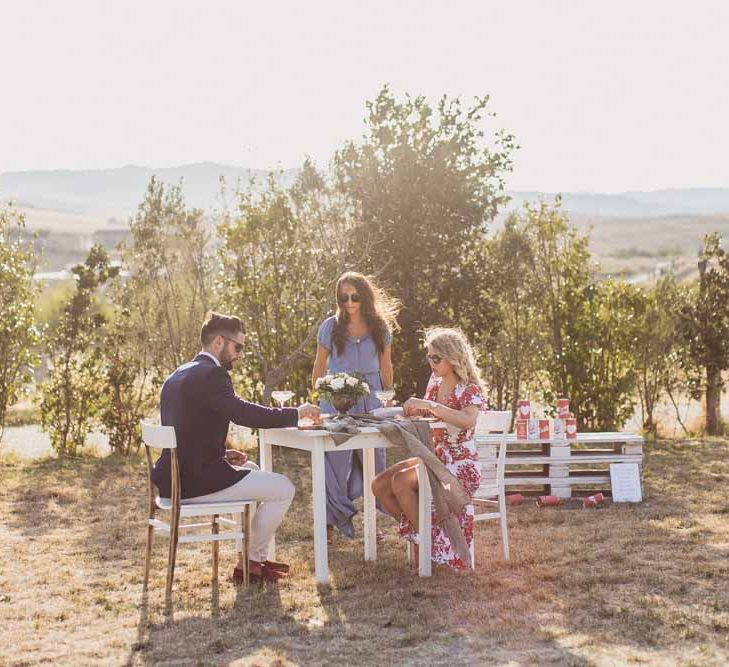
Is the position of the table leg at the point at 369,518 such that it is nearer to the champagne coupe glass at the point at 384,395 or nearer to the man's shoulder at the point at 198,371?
the champagne coupe glass at the point at 384,395

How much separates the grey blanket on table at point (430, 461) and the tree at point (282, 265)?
5.10 m

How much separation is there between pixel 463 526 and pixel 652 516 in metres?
2.09

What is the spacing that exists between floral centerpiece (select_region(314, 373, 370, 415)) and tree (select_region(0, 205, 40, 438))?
621cm

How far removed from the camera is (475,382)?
6.19 meters

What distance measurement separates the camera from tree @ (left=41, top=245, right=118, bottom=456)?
11.6 m

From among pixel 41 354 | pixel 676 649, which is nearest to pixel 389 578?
pixel 676 649

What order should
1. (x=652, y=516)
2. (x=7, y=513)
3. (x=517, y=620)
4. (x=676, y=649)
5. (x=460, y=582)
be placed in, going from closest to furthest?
(x=676, y=649), (x=517, y=620), (x=460, y=582), (x=652, y=516), (x=7, y=513)

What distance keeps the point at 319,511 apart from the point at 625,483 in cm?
333

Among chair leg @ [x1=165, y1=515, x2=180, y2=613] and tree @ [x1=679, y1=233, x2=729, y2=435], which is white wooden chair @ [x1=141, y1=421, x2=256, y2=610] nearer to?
chair leg @ [x1=165, y1=515, x2=180, y2=613]

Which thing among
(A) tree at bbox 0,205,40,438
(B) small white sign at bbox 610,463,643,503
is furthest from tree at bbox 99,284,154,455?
(B) small white sign at bbox 610,463,643,503

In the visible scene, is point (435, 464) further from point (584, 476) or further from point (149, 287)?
point (149, 287)

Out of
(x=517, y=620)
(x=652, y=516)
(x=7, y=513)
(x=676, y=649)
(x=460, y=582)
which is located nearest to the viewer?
(x=676, y=649)

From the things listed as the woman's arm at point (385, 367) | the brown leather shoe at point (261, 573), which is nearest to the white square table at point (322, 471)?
the brown leather shoe at point (261, 573)

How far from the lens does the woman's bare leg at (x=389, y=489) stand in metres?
6.34
